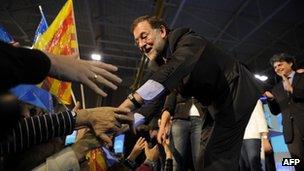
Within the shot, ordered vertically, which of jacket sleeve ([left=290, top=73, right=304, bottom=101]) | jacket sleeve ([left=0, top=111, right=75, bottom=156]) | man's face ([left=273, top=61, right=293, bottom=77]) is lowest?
jacket sleeve ([left=0, top=111, right=75, bottom=156])

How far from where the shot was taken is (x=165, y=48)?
2398mm

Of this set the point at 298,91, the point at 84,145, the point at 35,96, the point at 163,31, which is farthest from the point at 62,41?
the point at 298,91

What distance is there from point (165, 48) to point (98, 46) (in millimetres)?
8881

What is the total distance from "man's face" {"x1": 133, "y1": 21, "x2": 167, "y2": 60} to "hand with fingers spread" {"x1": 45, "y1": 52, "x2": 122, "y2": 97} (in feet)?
3.91

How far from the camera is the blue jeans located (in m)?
3.12

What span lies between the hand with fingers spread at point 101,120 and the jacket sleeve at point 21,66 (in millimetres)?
673

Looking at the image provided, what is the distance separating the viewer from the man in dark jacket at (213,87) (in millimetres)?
1854

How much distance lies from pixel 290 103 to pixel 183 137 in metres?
1.44

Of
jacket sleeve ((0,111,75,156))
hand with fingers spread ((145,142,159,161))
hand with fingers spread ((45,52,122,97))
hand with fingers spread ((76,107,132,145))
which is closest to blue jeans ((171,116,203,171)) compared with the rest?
hand with fingers spread ((145,142,159,161))

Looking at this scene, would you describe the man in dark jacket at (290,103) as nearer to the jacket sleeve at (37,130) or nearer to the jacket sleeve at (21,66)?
the jacket sleeve at (37,130)

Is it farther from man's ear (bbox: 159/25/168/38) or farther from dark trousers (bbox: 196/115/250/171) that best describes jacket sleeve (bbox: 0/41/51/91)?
man's ear (bbox: 159/25/168/38)

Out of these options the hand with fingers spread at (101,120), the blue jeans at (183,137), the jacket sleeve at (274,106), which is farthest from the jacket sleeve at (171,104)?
the hand with fingers spread at (101,120)

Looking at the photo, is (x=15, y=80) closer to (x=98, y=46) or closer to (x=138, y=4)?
(x=138, y=4)

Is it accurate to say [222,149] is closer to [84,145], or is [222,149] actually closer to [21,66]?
[84,145]
